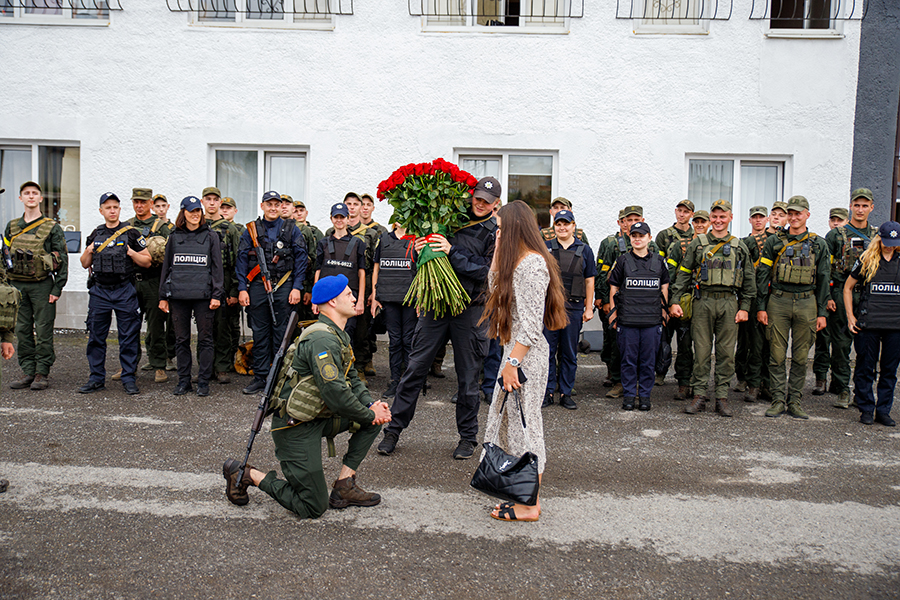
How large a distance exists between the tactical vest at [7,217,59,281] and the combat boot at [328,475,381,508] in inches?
202

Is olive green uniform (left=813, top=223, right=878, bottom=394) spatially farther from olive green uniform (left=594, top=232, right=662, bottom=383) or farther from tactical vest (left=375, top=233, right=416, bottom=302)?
tactical vest (left=375, top=233, right=416, bottom=302)

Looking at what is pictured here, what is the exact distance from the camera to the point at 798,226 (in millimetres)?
7355

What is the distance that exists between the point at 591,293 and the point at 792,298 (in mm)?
2179

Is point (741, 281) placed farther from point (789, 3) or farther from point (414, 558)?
point (789, 3)

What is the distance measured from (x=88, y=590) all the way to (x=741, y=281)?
6581 mm

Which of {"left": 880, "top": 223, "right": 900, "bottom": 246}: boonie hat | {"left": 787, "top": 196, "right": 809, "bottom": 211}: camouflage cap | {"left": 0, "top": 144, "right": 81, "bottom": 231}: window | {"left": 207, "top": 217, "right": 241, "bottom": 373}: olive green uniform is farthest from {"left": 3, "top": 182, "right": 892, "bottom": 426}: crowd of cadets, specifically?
{"left": 0, "top": 144, "right": 81, "bottom": 231}: window

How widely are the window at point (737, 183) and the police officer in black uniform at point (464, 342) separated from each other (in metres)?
6.76

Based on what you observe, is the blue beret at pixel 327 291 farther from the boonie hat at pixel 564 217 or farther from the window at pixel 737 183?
the window at pixel 737 183

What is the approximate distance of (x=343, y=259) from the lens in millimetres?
8109

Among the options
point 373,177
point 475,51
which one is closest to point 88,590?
point 373,177

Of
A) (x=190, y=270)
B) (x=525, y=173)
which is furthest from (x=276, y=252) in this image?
(x=525, y=173)

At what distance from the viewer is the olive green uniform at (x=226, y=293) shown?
840 cm

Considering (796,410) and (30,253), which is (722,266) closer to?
(796,410)

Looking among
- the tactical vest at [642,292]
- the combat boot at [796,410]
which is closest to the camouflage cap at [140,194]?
the tactical vest at [642,292]
